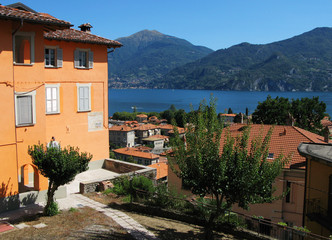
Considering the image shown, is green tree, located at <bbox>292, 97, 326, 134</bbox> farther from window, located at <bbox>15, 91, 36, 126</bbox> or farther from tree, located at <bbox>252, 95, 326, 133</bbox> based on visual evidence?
window, located at <bbox>15, 91, 36, 126</bbox>

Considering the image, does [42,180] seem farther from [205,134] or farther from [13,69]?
[205,134]

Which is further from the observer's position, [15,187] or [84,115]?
[84,115]

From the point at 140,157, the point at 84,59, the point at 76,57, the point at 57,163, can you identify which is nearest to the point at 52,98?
the point at 76,57

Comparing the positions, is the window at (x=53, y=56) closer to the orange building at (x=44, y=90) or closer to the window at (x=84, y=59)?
the orange building at (x=44, y=90)

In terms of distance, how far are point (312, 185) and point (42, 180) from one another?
1054cm

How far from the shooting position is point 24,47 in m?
11.9

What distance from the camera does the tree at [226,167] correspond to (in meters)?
8.70

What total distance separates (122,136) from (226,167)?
112822mm

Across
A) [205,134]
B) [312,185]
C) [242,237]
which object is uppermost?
[205,134]

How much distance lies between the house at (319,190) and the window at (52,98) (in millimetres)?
11750

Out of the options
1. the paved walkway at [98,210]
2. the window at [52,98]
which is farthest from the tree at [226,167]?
the window at [52,98]

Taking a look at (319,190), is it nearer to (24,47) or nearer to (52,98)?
(24,47)

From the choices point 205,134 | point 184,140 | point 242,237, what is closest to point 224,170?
point 205,134

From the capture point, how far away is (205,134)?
9.56m
